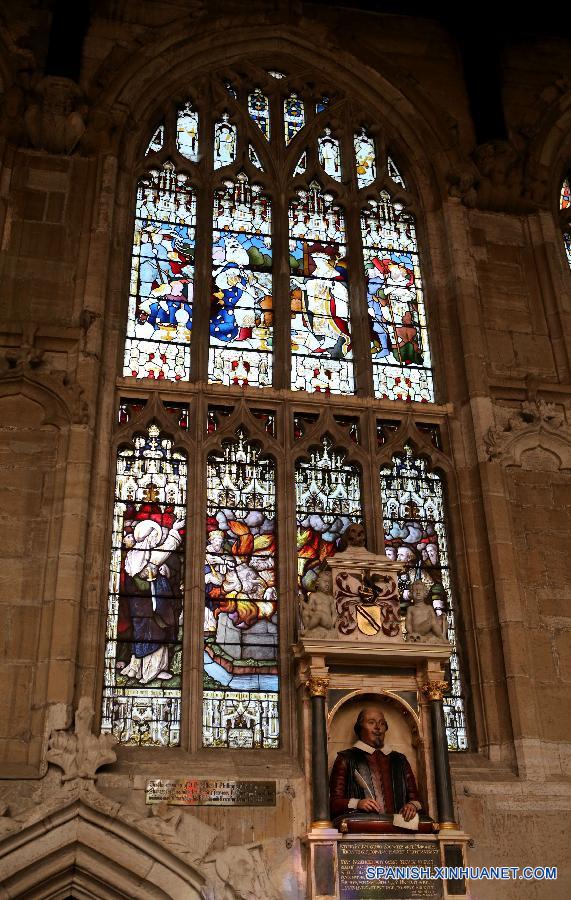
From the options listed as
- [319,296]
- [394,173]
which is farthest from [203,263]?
[394,173]

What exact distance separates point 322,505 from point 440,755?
251cm

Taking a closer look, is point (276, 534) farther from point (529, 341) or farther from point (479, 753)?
point (529, 341)

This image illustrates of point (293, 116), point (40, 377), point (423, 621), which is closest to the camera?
point (423, 621)

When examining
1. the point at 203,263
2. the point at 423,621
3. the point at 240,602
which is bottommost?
the point at 423,621

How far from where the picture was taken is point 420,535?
957 centimetres

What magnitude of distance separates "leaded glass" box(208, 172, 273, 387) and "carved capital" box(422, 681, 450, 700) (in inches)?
132

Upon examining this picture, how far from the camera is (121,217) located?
1049 cm

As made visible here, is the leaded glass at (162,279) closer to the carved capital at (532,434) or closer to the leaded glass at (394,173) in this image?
the leaded glass at (394,173)

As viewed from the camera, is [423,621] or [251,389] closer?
[423,621]

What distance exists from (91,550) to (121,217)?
11.9 ft

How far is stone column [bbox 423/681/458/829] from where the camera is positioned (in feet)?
25.8

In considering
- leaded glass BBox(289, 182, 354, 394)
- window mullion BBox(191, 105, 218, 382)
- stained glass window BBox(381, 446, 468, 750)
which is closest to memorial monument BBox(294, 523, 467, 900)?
stained glass window BBox(381, 446, 468, 750)

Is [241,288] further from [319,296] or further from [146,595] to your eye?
[146,595]

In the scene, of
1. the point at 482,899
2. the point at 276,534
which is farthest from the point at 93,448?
the point at 482,899
